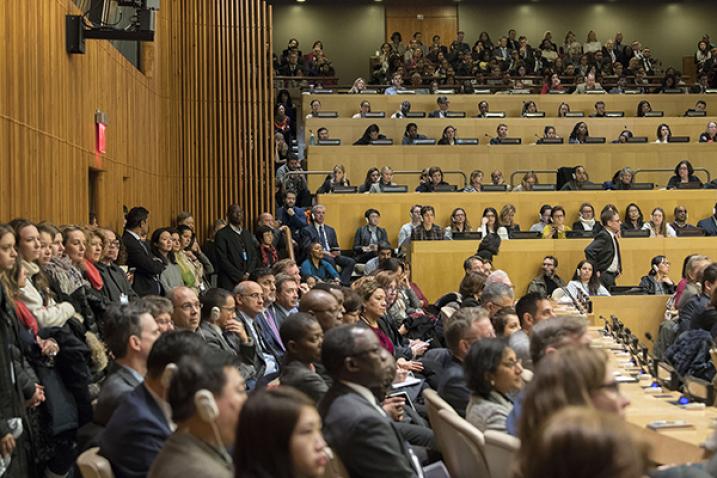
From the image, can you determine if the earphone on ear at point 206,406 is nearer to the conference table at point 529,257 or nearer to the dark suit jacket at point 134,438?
the dark suit jacket at point 134,438

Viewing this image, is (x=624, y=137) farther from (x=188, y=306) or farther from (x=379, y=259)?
(x=188, y=306)

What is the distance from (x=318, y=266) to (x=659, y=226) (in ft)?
14.1

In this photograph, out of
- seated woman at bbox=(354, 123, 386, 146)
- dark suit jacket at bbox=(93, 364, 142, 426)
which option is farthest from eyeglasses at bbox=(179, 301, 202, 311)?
seated woman at bbox=(354, 123, 386, 146)

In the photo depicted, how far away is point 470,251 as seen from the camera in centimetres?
1216

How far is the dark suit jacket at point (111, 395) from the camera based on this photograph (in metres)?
4.11

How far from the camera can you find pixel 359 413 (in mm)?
3686

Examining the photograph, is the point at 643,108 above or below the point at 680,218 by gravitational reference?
above

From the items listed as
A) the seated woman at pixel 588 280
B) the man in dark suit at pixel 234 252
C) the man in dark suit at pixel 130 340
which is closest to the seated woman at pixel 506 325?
the man in dark suit at pixel 130 340

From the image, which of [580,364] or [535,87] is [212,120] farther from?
[580,364]

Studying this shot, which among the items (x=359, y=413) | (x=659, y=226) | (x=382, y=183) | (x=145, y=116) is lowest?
(x=659, y=226)

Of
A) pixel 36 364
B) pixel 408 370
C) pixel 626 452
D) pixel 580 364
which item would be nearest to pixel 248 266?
pixel 408 370

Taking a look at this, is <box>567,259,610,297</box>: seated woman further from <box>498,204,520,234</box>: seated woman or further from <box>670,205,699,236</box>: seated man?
<box>670,205,699,236</box>: seated man

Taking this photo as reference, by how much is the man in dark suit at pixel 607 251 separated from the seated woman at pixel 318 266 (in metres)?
2.63

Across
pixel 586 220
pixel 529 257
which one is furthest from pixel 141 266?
pixel 586 220
